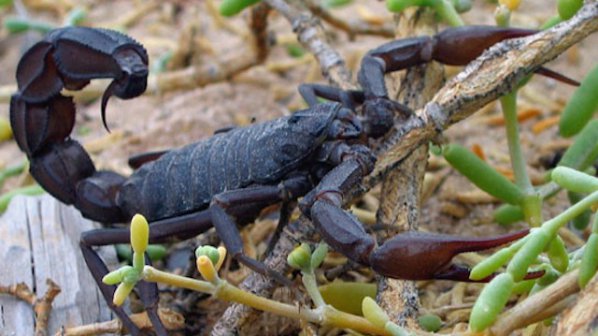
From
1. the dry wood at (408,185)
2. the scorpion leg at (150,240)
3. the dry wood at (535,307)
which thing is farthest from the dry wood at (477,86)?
the dry wood at (535,307)

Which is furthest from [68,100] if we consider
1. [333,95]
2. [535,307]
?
[535,307]

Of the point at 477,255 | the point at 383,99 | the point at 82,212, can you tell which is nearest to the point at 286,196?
the point at 383,99

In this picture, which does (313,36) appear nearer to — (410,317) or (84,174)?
(84,174)

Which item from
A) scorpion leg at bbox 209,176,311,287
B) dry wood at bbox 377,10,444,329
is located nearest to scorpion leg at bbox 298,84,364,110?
dry wood at bbox 377,10,444,329

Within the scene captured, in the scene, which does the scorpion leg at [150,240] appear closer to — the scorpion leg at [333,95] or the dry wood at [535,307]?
the scorpion leg at [333,95]

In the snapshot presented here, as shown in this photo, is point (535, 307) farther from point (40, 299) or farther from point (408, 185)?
point (40, 299)
